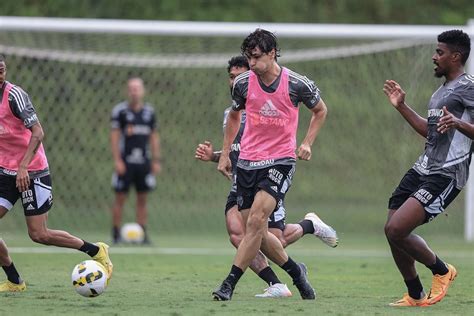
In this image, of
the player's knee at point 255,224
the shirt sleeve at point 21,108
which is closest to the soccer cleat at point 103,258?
the shirt sleeve at point 21,108

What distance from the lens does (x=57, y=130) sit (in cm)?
1839

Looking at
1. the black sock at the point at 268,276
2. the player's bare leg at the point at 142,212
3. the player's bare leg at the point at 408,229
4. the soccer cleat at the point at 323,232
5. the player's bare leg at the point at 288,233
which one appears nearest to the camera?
the player's bare leg at the point at 408,229

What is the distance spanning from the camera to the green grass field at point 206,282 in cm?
849

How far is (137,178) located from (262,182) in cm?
817

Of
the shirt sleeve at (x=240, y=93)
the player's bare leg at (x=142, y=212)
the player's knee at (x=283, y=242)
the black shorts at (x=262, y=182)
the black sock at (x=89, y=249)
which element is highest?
the shirt sleeve at (x=240, y=93)

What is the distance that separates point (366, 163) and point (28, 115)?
10.5 metres

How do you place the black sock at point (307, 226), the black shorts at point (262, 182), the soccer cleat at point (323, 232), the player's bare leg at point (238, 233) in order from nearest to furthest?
the black shorts at point (262, 182), the player's bare leg at point (238, 233), the black sock at point (307, 226), the soccer cleat at point (323, 232)

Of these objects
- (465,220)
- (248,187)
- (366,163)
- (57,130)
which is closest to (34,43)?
(57,130)

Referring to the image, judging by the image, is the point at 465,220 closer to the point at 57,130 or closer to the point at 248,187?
the point at 57,130

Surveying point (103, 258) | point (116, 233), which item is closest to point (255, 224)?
point (103, 258)

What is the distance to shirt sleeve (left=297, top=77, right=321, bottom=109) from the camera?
9148 millimetres

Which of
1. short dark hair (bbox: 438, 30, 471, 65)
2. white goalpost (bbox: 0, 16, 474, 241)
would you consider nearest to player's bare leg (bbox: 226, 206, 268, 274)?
short dark hair (bbox: 438, 30, 471, 65)

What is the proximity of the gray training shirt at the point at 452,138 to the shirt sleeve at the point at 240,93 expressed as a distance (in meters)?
1.54

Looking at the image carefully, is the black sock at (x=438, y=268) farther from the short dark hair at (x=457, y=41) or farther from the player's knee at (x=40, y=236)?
the player's knee at (x=40, y=236)
